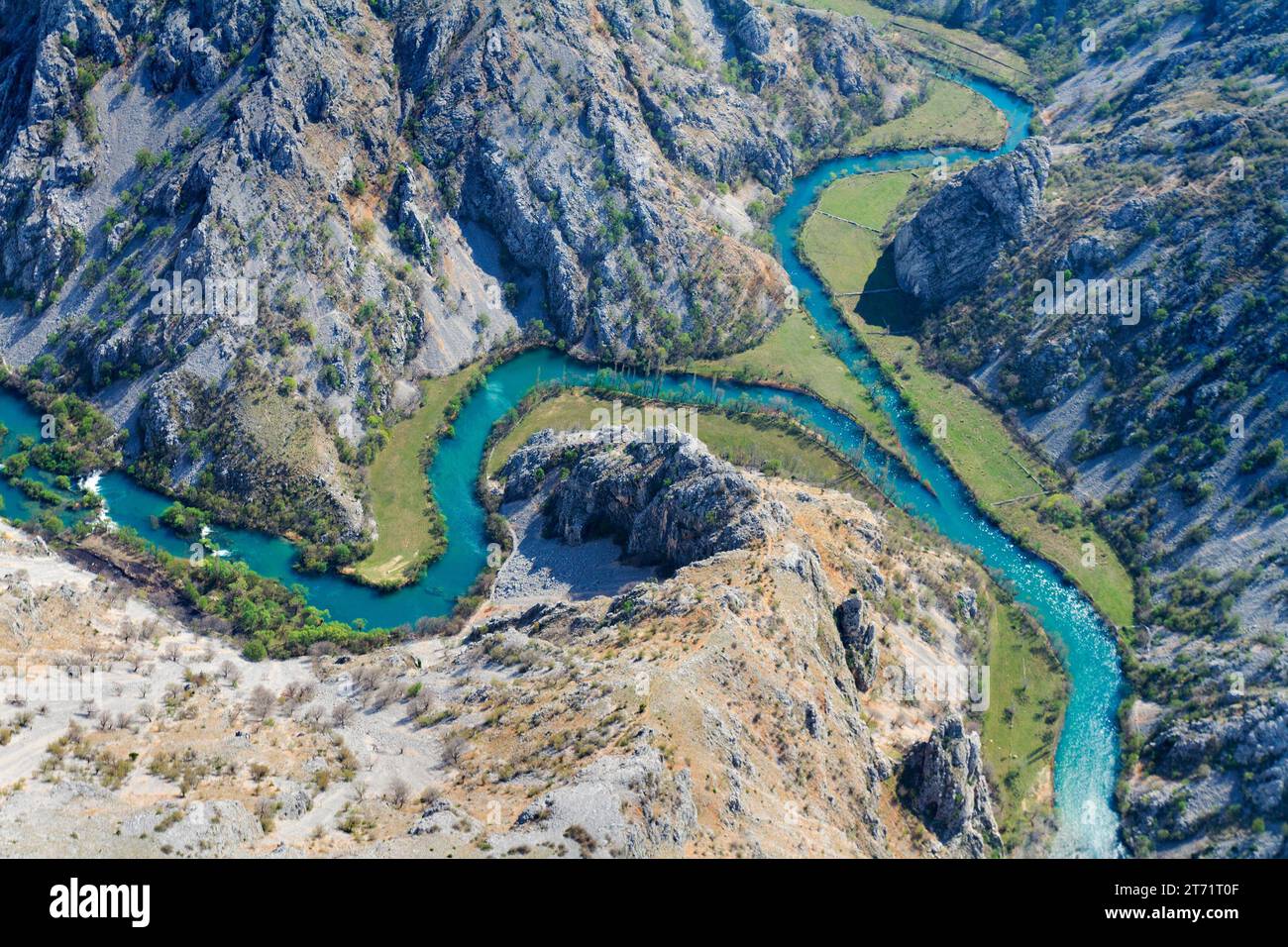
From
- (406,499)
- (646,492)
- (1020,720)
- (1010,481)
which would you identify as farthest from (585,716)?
(1010,481)

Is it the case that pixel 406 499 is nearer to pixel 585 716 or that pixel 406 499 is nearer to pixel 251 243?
pixel 251 243

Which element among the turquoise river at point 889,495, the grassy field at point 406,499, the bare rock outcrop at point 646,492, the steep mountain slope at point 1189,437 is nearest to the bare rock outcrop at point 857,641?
the bare rock outcrop at point 646,492

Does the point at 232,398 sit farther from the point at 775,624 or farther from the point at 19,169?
the point at 775,624

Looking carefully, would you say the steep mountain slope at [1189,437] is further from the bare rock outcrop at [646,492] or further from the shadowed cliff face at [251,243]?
the shadowed cliff face at [251,243]

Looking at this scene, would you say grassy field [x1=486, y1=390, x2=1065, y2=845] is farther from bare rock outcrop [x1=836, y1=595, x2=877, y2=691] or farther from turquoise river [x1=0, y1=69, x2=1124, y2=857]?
bare rock outcrop [x1=836, y1=595, x2=877, y2=691]

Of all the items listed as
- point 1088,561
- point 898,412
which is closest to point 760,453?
point 898,412
